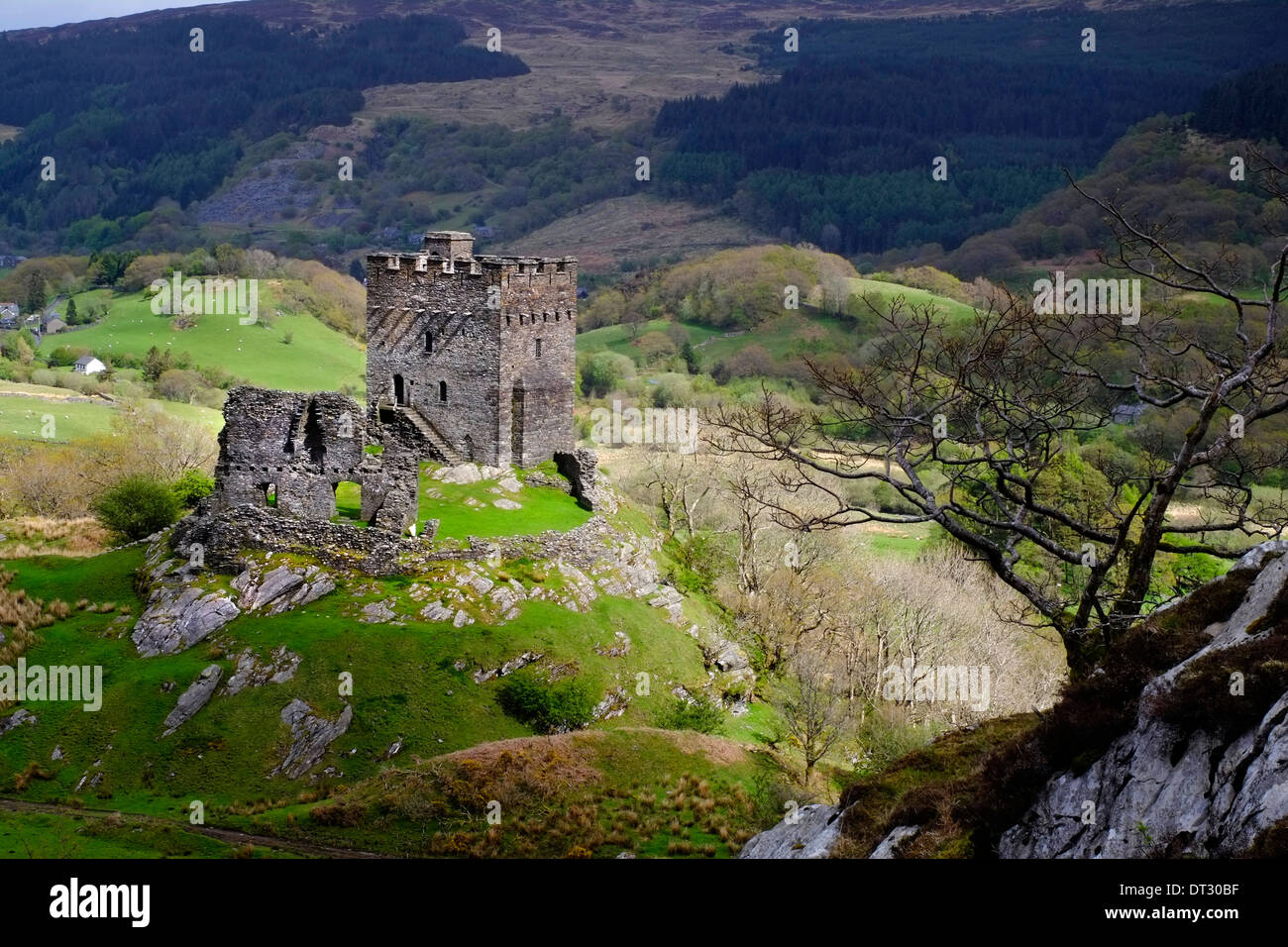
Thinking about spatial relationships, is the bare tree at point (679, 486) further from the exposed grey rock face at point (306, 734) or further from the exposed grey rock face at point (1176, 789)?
the exposed grey rock face at point (1176, 789)

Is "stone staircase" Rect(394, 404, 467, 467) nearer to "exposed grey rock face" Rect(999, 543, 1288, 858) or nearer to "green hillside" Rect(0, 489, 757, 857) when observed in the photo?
"green hillside" Rect(0, 489, 757, 857)

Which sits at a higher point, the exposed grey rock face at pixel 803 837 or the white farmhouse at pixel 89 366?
the exposed grey rock face at pixel 803 837

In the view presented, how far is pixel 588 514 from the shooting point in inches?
1703

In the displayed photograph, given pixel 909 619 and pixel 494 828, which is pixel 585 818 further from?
pixel 909 619

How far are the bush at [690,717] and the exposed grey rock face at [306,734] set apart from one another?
8.65m

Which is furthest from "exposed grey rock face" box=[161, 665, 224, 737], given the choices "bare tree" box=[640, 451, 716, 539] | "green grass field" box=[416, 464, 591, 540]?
"bare tree" box=[640, 451, 716, 539]

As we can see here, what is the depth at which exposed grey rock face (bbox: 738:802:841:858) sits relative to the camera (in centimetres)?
1970

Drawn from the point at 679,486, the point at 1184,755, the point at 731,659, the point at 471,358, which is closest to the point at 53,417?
the point at 679,486

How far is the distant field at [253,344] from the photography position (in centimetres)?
12206

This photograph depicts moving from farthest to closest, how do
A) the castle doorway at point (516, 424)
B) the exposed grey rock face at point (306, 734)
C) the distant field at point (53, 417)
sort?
1. the distant field at point (53, 417)
2. the castle doorway at point (516, 424)
3. the exposed grey rock face at point (306, 734)

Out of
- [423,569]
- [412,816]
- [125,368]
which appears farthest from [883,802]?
[125,368]

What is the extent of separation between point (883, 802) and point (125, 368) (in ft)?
390

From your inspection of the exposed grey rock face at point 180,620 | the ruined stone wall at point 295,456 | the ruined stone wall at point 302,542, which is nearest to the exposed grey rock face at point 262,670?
the exposed grey rock face at point 180,620

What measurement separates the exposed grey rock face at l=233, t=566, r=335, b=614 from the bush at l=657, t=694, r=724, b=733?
9752mm
